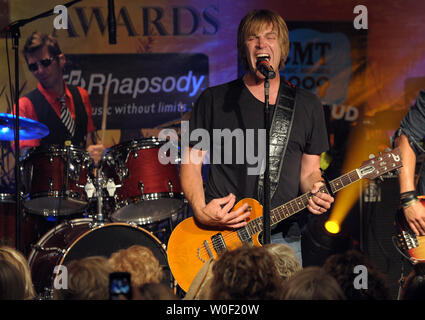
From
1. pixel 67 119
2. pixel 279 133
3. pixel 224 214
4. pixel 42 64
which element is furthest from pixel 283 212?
pixel 42 64

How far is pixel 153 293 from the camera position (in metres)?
2.31

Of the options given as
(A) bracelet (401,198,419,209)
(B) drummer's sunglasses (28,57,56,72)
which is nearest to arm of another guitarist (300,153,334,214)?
(A) bracelet (401,198,419,209)

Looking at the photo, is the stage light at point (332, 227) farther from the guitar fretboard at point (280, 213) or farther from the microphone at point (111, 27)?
the microphone at point (111, 27)

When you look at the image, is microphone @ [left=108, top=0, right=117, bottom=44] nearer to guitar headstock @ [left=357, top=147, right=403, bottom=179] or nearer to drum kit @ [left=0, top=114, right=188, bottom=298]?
drum kit @ [left=0, top=114, right=188, bottom=298]

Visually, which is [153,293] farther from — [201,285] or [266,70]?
[266,70]

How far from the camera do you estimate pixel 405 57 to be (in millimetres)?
7027

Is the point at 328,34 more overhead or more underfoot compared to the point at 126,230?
more overhead

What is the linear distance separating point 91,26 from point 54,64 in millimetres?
657

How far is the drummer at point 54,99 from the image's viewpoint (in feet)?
22.6

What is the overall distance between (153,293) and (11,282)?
759mm

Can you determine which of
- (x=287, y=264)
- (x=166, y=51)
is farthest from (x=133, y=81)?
(x=287, y=264)

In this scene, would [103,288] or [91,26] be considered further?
[91,26]

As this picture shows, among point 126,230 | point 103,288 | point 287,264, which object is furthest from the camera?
point 126,230

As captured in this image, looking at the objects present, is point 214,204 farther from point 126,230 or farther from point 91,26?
point 91,26
